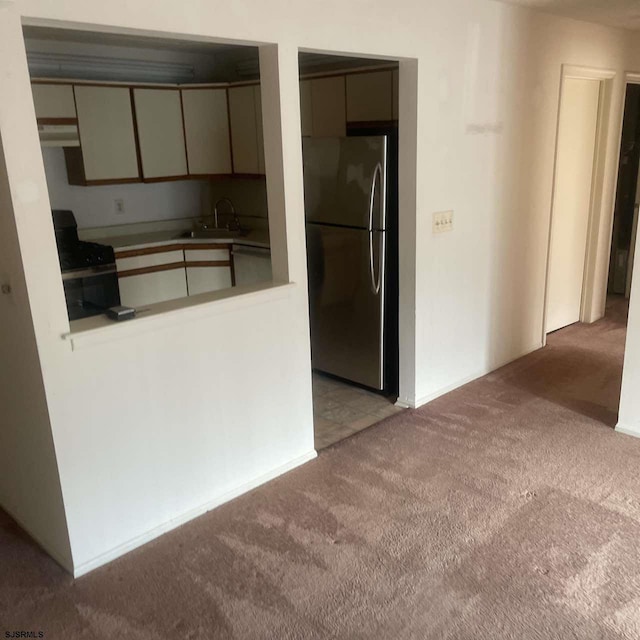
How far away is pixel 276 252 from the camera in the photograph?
2.79 metres

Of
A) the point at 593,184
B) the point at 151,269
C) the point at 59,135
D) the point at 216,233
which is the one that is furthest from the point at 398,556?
the point at 593,184

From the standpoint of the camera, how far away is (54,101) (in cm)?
402

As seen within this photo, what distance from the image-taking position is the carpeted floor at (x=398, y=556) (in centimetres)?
204

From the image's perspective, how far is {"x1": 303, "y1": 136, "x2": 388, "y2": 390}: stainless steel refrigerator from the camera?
11.3 ft

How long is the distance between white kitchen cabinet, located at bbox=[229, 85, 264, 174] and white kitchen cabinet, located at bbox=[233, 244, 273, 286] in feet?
2.19

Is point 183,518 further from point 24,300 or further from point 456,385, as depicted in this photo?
point 456,385

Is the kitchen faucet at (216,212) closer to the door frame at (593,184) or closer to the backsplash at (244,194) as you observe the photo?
the backsplash at (244,194)

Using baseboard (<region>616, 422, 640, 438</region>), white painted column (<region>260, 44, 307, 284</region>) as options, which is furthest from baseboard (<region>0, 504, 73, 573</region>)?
baseboard (<region>616, 422, 640, 438</region>)

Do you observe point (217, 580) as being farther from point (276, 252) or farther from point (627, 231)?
point (627, 231)

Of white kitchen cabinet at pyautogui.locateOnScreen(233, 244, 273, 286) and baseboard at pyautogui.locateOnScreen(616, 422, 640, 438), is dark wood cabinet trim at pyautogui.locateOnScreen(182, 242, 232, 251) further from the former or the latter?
baseboard at pyautogui.locateOnScreen(616, 422, 640, 438)

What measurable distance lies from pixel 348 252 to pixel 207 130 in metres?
1.81

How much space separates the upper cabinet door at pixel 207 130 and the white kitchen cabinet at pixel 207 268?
2.25 feet

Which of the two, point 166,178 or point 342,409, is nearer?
point 342,409

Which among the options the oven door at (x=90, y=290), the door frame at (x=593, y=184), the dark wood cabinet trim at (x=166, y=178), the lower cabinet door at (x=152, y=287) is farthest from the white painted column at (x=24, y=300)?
the door frame at (x=593, y=184)
